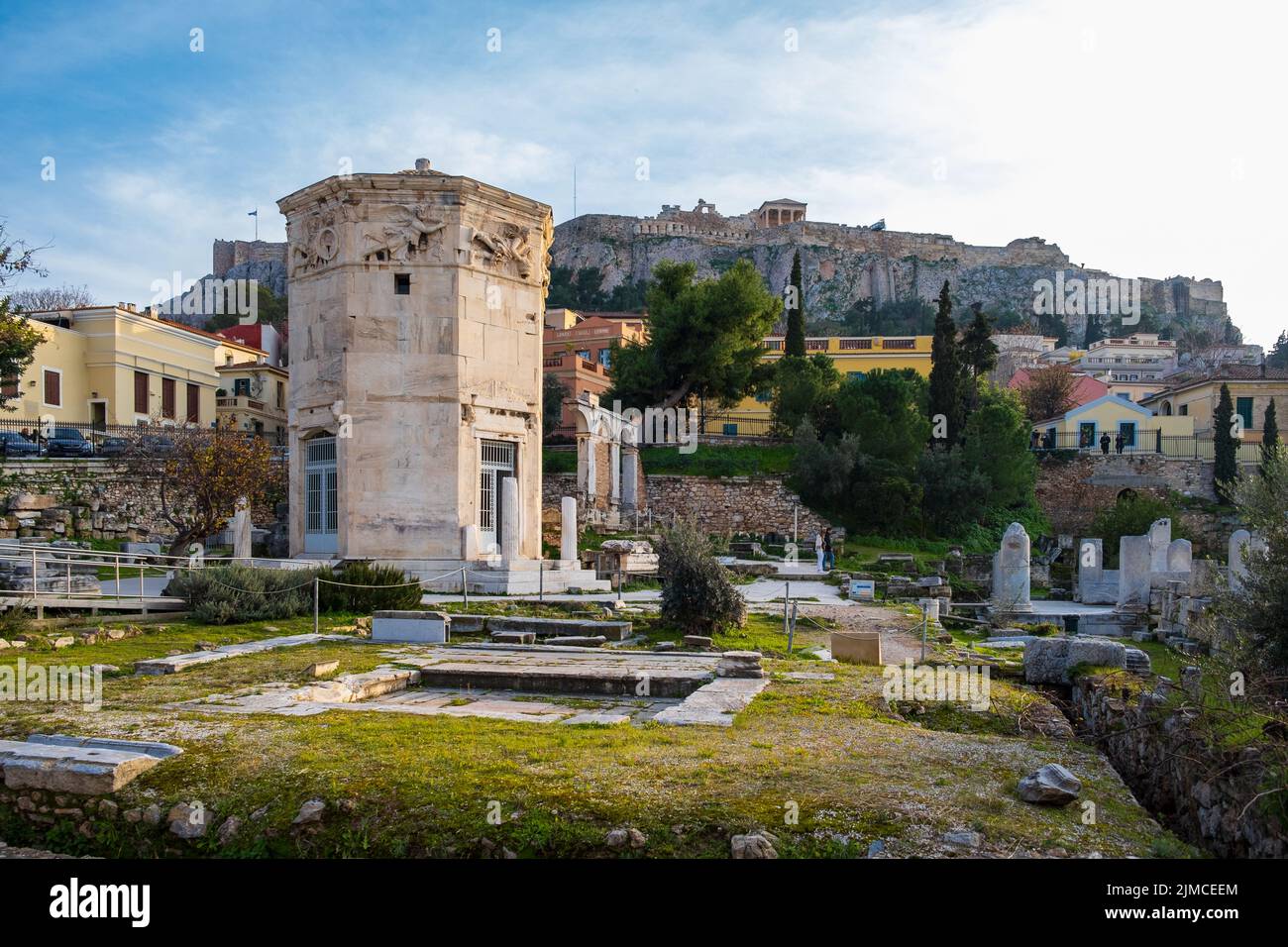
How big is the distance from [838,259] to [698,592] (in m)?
101

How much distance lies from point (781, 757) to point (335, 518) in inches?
643

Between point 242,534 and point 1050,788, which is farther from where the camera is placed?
point 242,534

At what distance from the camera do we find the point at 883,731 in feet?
24.6

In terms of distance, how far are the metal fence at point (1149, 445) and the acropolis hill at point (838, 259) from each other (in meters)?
54.0

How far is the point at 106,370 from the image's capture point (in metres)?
38.3

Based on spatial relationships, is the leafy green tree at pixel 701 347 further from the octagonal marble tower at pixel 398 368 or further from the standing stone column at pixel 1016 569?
the standing stone column at pixel 1016 569

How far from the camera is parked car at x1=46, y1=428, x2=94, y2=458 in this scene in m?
31.2

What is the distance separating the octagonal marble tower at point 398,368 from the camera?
797 inches

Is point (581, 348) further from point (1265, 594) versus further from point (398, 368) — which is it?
point (1265, 594)

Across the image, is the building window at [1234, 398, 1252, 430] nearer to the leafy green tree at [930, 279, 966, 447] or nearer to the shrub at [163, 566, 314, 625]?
the leafy green tree at [930, 279, 966, 447]

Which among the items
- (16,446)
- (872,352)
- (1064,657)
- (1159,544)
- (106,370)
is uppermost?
(872,352)

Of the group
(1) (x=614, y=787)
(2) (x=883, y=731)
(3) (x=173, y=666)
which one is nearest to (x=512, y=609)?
(3) (x=173, y=666)

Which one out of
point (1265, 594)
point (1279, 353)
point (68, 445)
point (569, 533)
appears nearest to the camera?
point (1265, 594)

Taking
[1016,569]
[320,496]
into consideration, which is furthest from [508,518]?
[1016,569]
